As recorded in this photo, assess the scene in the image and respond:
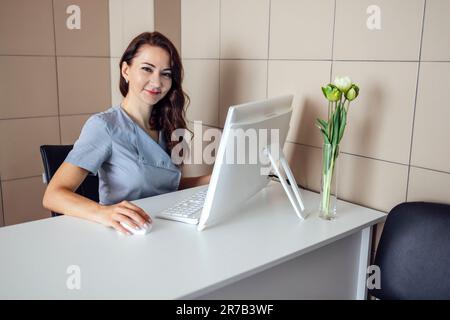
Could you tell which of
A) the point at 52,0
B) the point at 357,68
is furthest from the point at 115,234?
the point at 52,0

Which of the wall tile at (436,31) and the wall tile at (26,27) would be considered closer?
the wall tile at (436,31)

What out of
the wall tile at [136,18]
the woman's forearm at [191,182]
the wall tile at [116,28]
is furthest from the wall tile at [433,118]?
the wall tile at [116,28]

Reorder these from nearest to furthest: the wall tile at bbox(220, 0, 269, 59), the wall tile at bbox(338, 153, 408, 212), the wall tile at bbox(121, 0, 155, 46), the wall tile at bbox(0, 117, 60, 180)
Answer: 1. the wall tile at bbox(338, 153, 408, 212)
2. the wall tile at bbox(220, 0, 269, 59)
3. the wall tile at bbox(121, 0, 155, 46)
4. the wall tile at bbox(0, 117, 60, 180)

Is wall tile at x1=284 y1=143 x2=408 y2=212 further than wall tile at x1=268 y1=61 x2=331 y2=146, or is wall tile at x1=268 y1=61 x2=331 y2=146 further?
wall tile at x1=268 y1=61 x2=331 y2=146

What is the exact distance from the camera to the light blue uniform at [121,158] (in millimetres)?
1529

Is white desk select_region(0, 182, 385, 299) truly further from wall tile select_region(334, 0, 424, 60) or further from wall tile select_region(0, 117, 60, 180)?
wall tile select_region(0, 117, 60, 180)

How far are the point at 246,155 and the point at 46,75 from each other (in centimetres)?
168

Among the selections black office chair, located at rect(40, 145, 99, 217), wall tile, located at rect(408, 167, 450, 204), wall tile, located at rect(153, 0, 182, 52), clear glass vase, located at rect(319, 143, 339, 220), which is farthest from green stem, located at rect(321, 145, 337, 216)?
wall tile, located at rect(153, 0, 182, 52)

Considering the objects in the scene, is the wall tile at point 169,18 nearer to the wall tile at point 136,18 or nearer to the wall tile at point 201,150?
the wall tile at point 136,18

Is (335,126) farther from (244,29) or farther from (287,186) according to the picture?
(244,29)

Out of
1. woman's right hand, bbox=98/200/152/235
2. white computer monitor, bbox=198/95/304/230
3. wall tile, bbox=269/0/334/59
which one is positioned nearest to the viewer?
white computer monitor, bbox=198/95/304/230

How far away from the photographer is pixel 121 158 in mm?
1605

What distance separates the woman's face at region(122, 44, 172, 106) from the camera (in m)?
1.67

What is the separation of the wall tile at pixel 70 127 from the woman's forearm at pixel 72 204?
1201mm
